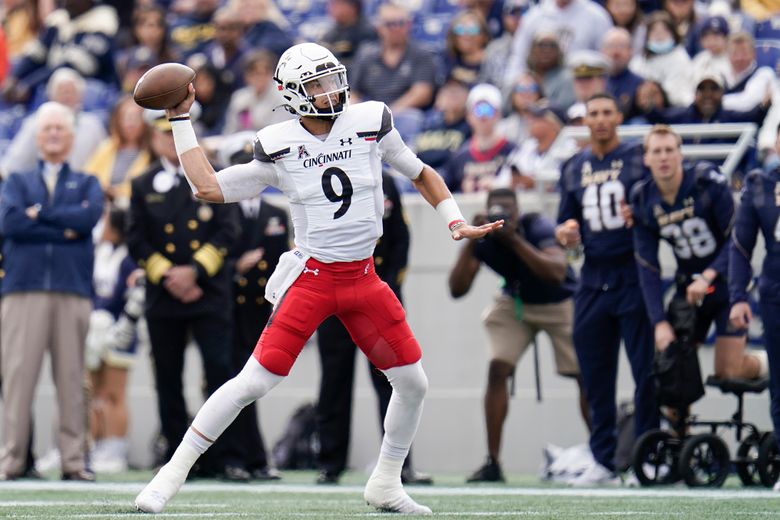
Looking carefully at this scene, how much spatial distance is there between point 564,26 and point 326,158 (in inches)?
284

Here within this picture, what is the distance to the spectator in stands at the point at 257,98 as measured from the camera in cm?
1482

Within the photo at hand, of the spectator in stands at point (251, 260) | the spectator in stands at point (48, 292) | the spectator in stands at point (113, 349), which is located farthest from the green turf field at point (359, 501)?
the spectator in stands at point (113, 349)

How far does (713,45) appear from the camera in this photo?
13094 mm

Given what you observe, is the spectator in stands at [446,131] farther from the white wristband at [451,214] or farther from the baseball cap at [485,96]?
the white wristband at [451,214]

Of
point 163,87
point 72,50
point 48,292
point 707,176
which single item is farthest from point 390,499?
point 72,50

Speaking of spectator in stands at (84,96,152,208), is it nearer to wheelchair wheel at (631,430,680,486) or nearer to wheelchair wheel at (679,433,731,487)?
wheelchair wheel at (631,430,680,486)

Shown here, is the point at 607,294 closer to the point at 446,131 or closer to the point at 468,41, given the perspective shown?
the point at 446,131

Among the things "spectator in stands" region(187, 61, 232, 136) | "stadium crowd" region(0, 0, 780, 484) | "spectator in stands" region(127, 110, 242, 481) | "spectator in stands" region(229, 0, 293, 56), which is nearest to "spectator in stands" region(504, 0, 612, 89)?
"stadium crowd" region(0, 0, 780, 484)

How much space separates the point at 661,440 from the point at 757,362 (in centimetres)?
87

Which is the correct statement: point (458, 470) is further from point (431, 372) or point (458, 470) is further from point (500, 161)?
point (500, 161)

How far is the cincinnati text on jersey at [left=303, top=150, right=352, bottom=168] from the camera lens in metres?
7.38

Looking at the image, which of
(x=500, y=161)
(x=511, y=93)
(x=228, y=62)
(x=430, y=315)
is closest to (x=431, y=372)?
(x=430, y=315)

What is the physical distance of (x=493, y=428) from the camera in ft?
35.4

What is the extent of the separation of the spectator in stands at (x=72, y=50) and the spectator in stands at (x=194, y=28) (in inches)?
30.7
